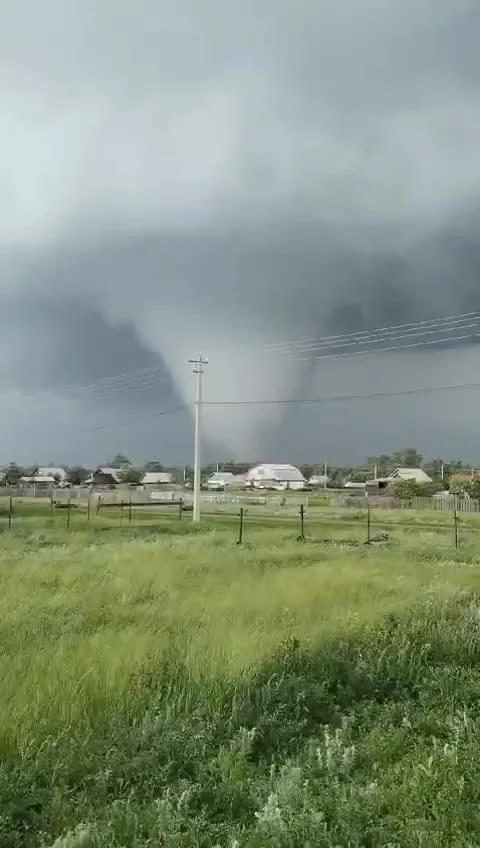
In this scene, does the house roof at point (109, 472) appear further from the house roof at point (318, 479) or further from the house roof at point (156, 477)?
the house roof at point (318, 479)

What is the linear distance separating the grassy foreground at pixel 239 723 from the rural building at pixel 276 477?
5674 inches

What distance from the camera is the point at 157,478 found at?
165 m

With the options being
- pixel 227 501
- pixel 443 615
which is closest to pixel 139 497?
pixel 227 501

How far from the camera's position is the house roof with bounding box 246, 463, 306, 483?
169125 millimetres

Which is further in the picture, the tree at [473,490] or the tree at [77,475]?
the tree at [77,475]

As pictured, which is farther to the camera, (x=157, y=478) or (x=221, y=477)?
(x=221, y=477)

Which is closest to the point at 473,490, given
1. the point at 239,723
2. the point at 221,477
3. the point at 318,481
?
the point at 318,481

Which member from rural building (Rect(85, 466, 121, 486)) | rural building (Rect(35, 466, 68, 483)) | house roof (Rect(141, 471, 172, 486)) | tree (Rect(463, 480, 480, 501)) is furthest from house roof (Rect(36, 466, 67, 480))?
tree (Rect(463, 480, 480, 501))

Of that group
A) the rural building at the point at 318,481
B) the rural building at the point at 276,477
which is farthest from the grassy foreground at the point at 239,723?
the rural building at the point at 318,481

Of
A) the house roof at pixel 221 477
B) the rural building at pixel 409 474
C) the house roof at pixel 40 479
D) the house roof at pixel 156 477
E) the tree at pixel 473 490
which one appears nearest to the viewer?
the tree at pixel 473 490

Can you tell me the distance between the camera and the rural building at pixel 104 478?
6096 inches

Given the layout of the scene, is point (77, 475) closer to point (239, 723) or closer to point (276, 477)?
point (276, 477)

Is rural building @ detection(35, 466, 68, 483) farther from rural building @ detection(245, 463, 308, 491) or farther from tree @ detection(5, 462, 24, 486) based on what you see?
rural building @ detection(245, 463, 308, 491)

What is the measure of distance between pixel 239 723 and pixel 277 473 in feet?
548
